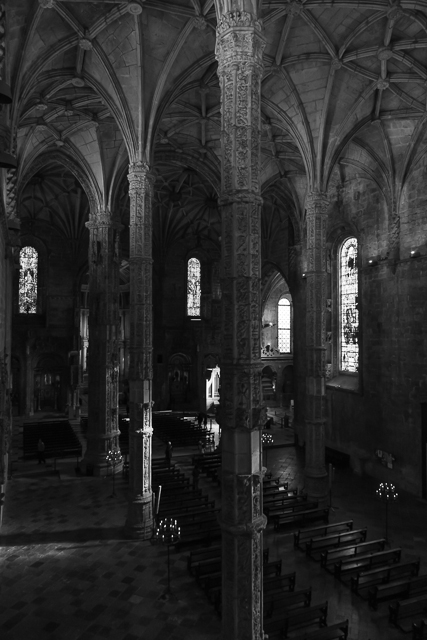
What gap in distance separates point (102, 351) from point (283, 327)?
25.5 metres

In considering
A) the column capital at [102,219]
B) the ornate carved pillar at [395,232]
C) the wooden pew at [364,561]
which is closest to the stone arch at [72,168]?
the column capital at [102,219]

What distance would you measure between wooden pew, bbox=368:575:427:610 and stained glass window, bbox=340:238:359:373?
50.3 ft

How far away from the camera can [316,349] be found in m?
21.0

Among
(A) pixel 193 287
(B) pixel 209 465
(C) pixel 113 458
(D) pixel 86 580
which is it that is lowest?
(D) pixel 86 580

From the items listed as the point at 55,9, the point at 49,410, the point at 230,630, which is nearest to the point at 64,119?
the point at 55,9

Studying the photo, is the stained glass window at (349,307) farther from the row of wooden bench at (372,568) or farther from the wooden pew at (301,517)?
the row of wooden bench at (372,568)

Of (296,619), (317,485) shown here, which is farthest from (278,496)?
(296,619)

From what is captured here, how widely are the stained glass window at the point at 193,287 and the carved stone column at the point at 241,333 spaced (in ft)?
115

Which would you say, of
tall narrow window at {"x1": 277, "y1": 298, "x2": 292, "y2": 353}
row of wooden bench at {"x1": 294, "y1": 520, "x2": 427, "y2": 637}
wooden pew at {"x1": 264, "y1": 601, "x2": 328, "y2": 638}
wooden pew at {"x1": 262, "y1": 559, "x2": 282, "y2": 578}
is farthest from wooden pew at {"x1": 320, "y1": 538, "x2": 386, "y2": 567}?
tall narrow window at {"x1": 277, "y1": 298, "x2": 292, "y2": 353}

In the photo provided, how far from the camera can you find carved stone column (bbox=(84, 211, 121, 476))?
2531 cm

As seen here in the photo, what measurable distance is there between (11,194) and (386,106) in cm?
1702

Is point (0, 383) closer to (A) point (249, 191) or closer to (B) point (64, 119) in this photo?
(A) point (249, 191)

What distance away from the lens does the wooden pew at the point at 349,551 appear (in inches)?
587

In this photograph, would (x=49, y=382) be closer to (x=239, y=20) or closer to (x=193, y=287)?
(x=193, y=287)
